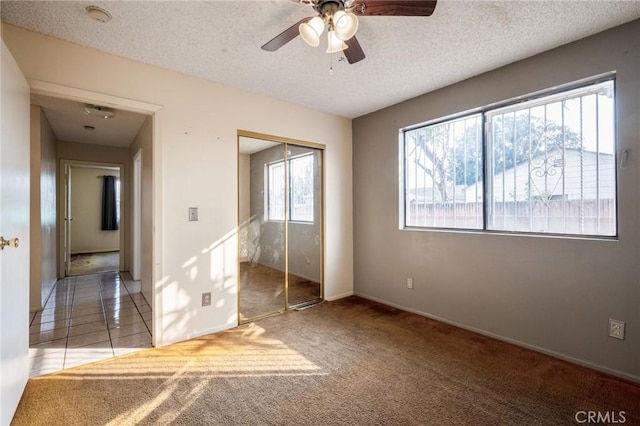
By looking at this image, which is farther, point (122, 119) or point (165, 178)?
point (122, 119)

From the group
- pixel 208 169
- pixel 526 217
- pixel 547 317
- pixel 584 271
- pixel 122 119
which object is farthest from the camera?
pixel 122 119

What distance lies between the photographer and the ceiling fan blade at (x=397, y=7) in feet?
5.10

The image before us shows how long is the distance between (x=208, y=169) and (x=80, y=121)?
2563 millimetres

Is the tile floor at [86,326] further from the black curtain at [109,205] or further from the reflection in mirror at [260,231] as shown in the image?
the black curtain at [109,205]

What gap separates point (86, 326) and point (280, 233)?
7.33ft

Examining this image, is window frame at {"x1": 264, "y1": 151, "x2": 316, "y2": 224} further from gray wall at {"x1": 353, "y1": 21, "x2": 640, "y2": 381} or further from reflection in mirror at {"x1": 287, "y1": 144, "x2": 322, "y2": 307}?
gray wall at {"x1": 353, "y1": 21, "x2": 640, "y2": 381}

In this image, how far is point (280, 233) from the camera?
3703mm

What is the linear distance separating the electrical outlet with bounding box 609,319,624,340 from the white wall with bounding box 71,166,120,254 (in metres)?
9.98

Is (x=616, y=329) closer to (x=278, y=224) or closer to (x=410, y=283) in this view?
(x=410, y=283)

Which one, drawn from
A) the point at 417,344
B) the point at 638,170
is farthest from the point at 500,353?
the point at 638,170

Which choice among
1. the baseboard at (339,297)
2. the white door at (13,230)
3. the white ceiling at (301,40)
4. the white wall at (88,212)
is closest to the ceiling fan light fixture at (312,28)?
the white ceiling at (301,40)

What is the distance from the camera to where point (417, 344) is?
2.76 meters

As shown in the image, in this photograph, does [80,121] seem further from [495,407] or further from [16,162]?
[495,407]
